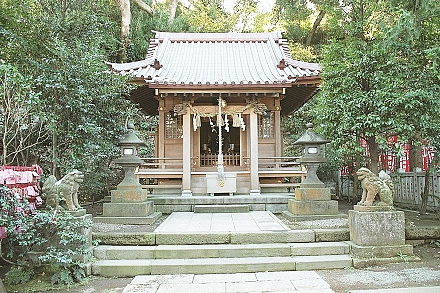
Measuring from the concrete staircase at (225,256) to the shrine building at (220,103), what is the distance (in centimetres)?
434

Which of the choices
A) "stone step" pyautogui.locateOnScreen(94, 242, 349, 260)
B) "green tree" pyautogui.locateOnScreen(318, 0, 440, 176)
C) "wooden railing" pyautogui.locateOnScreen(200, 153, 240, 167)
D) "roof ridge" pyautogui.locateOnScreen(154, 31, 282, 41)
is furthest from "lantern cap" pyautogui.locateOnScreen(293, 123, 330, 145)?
"roof ridge" pyautogui.locateOnScreen(154, 31, 282, 41)

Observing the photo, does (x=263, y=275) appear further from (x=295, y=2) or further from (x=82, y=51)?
(x=295, y=2)

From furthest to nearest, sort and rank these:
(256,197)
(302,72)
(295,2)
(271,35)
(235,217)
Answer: (295,2) < (271,35) < (302,72) < (256,197) < (235,217)

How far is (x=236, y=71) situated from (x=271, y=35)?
12.1 ft

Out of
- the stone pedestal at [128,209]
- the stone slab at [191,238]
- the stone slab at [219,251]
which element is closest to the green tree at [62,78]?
the stone pedestal at [128,209]

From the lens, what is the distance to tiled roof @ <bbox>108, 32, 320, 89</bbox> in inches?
424

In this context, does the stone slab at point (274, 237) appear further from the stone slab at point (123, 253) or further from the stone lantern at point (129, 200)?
the stone lantern at point (129, 200)

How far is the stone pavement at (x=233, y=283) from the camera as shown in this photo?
191 inches

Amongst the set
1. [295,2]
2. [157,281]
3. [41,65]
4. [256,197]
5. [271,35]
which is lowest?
[157,281]

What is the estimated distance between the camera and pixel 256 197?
33.5ft

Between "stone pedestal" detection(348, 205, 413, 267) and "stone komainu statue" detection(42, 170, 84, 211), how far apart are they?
16.5 ft

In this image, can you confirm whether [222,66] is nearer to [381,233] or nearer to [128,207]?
[128,207]

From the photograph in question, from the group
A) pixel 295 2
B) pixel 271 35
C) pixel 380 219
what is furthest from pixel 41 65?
pixel 295 2

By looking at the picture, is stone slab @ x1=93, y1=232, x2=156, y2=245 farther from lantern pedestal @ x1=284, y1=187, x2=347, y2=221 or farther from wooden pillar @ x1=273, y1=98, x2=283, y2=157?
wooden pillar @ x1=273, y1=98, x2=283, y2=157
